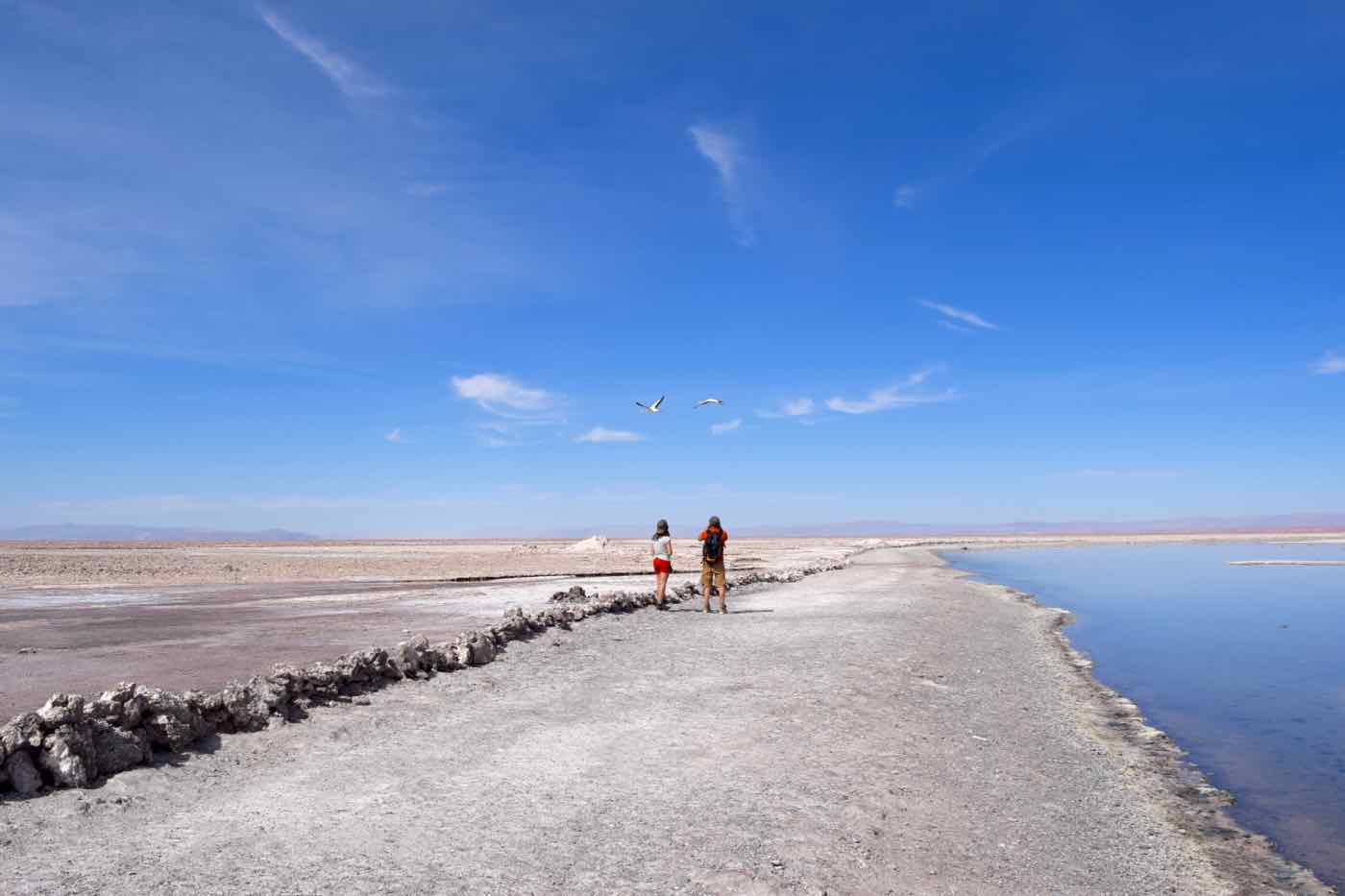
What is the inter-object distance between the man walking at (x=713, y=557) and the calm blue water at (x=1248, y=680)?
7938 mm

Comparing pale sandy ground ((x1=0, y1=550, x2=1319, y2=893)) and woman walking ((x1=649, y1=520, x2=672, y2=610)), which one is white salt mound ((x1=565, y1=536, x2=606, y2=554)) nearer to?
woman walking ((x1=649, y1=520, x2=672, y2=610))

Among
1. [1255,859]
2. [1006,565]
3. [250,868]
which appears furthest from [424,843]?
[1006,565]

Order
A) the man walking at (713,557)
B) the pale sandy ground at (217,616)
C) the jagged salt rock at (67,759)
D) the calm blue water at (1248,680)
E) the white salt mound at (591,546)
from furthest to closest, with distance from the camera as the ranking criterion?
1. the white salt mound at (591,546)
2. the man walking at (713,557)
3. the pale sandy ground at (217,616)
4. the calm blue water at (1248,680)
5. the jagged salt rock at (67,759)

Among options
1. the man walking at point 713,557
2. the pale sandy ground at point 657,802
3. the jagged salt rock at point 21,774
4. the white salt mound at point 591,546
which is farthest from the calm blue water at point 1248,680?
the white salt mound at point 591,546

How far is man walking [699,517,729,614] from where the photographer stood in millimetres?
19875

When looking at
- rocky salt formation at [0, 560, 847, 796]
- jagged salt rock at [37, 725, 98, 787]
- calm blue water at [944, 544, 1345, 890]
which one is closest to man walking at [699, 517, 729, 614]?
rocky salt formation at [0, 560, 847, 796]

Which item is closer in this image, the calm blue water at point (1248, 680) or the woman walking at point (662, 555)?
the calm blue water at point (1248, 680)

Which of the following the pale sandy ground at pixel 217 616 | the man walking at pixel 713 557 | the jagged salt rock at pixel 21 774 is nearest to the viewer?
the jagged salt rock at pixel 21 774

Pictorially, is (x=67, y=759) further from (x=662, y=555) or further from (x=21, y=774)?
(x=662, y=555)

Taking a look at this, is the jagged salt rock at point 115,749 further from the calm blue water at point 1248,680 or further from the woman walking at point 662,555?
the woman walking at point 662,555

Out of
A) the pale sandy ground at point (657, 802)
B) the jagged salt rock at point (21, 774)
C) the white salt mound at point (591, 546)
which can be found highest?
the white salt mound at point (591, 546)

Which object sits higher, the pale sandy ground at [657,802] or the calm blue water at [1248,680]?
the pale sandy ground at [657,802]

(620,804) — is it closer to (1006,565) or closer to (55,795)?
(55,795)

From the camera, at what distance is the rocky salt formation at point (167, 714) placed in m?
7.39
